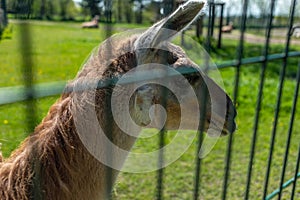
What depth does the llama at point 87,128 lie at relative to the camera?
1.62m

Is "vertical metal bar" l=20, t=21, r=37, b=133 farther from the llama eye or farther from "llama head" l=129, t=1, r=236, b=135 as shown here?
the llama eye

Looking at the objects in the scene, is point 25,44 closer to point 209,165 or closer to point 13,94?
point 13,94

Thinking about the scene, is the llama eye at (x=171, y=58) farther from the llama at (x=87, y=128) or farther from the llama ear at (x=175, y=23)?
the llama ear at (x=175, y=23)

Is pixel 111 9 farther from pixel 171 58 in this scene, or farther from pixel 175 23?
pixel 171 58

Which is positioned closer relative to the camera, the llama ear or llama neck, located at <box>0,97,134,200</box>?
the llama ear

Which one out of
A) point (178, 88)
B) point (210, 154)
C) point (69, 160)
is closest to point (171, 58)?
point (178, 88)

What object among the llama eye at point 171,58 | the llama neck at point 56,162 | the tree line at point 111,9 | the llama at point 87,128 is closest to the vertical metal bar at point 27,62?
the tree line at point 111,9

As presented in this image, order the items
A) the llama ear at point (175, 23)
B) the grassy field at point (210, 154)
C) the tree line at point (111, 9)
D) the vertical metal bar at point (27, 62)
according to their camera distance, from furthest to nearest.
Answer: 1. the grassy field at point (210, 154)
2. the llama ear at point (175, 23)
3. the tree line at point (111, 9)
4. the vertical metal bar at point (27, 62)

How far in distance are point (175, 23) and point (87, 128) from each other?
596 mm

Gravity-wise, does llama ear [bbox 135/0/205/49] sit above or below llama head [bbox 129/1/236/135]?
above

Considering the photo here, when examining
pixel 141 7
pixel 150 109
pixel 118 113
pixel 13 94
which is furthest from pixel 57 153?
pixel 141 7

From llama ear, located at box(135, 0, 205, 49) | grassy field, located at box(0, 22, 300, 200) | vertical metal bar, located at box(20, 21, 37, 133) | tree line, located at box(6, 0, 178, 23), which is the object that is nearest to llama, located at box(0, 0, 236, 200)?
llama ear, located at box(135, 0, 205, 49)

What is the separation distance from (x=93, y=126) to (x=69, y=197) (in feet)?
1.07

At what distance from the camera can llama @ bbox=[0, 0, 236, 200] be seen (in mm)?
1625
